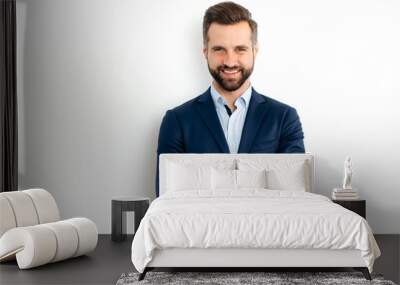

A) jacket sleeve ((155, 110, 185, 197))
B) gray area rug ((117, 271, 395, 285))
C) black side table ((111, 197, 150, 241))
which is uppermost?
jacket sleeve ((155, 110, 185, 197))

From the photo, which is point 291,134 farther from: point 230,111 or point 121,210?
point 121,210

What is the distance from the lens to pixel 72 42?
7473mm

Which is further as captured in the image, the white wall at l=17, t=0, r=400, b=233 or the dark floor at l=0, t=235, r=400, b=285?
the white wall at l=17, t=0, r=400, b=233

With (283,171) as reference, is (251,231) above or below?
below

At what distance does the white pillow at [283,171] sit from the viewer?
6730 mm

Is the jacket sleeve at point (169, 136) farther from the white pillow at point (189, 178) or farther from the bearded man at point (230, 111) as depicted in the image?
the white pillow at point (189, 178)

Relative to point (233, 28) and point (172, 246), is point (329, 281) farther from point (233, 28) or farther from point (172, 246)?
point (233, 28)

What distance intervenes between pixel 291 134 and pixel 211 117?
87 cm

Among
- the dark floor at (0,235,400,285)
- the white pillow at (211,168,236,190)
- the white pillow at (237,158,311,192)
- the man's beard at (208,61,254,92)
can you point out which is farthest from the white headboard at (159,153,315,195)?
the dark floor at (0,235,400,285)

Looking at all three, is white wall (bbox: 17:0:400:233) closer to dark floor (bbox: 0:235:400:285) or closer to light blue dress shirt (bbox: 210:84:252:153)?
light blue dress shirt (bbox: 210:84:252:153)

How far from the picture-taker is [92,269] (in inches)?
220

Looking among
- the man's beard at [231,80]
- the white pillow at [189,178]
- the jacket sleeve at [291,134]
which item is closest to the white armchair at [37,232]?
the white pillow at [189,178]

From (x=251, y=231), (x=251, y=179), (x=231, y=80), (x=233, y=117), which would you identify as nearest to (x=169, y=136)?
(x=233, y=117)

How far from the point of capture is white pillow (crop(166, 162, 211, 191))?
6.71 meters
